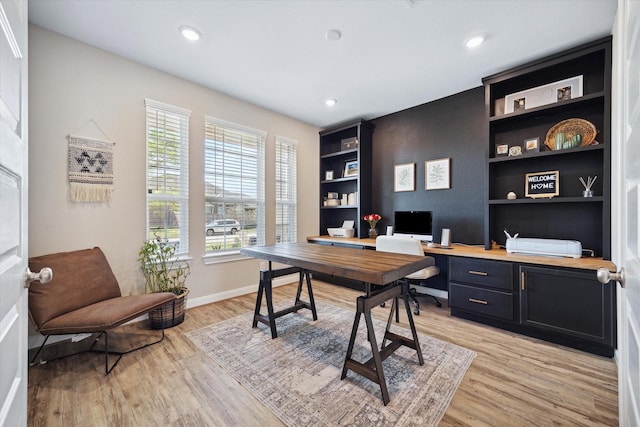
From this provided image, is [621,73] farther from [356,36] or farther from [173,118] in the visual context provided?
[173,118]

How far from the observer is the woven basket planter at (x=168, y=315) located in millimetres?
2613

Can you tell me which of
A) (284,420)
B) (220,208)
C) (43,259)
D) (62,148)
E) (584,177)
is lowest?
(284,420)

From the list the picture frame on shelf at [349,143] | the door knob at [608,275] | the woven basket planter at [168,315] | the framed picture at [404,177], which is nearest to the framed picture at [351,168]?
the picture frame on shelf at [349,143]

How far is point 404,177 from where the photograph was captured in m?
4.09

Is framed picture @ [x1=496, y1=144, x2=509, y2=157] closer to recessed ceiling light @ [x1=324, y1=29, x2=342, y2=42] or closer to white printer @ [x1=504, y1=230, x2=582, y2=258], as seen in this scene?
white printer @ [x1=504, y1=230, x2=582, y2=258]

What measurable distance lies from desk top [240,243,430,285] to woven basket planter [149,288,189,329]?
102cm

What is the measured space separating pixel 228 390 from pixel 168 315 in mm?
1284

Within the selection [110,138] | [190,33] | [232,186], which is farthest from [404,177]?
[110,138]

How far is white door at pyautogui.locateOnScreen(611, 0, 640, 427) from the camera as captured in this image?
0.67 metres

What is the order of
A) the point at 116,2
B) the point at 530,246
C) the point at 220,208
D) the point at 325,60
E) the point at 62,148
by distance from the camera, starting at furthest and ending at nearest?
the point at 220,208 → the point at 325,60 → the point at 530,246 → the point at 62,148 → the point at 116,2

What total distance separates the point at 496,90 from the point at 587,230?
1.78 metres

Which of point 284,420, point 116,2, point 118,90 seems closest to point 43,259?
point 118,90

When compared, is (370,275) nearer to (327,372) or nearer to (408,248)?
(327,372)

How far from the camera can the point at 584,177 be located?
263cm
